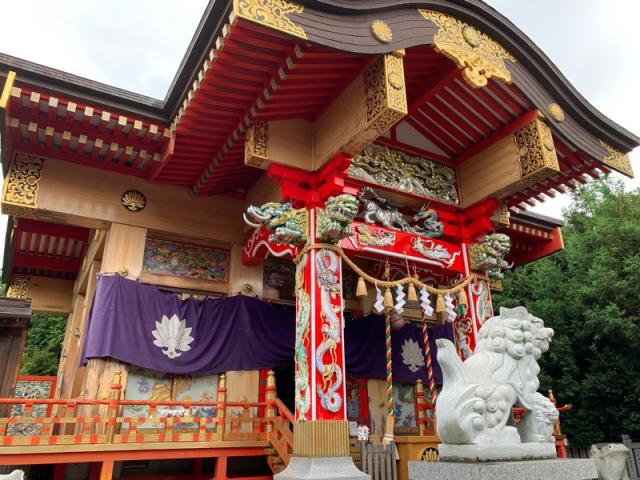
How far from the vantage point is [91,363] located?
250 inches

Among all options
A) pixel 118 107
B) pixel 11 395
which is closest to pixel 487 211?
pixel 118 107

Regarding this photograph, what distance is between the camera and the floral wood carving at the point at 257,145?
5.94 metres

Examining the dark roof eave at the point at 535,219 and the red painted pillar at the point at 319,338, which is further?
the dark roof eave at the point at 535,219

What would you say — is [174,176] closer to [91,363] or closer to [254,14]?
[91,363]

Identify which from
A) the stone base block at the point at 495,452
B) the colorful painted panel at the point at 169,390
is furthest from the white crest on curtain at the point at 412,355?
the stone base block at the point at 495,452

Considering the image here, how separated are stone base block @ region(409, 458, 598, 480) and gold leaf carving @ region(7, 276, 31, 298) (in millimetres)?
11841

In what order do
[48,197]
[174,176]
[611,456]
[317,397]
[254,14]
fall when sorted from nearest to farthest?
[254,14] → [317,397] → [611,456] → [48,197] → [174,176]

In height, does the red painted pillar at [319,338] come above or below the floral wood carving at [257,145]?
below

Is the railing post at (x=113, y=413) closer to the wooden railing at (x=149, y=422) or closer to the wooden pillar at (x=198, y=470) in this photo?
the wooden railing at (x=149, y=422)

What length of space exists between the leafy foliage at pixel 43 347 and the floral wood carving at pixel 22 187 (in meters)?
14.5

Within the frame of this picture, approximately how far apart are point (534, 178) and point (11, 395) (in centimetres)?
842

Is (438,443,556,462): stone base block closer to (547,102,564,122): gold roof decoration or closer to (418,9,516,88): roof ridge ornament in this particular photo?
(418,9,516,88): roof ridge ornament

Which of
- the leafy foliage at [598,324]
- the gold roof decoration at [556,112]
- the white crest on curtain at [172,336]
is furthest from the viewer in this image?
the leafy foliage at [598,324]

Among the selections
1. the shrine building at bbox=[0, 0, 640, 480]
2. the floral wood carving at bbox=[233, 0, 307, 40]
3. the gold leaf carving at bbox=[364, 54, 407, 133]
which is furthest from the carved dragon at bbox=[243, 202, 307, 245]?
the floral wood carving at bbox=[233, 0, 307, 40]
